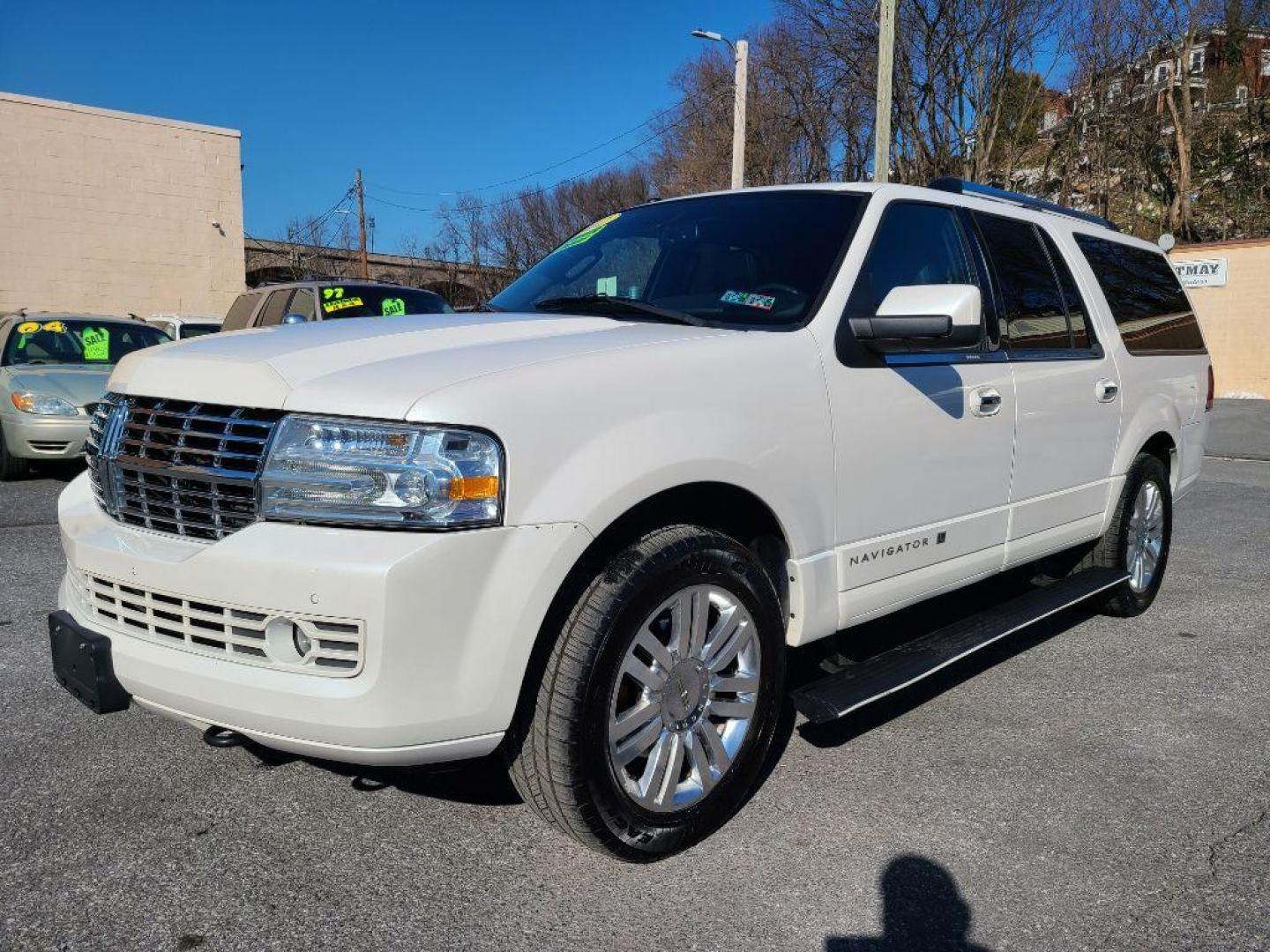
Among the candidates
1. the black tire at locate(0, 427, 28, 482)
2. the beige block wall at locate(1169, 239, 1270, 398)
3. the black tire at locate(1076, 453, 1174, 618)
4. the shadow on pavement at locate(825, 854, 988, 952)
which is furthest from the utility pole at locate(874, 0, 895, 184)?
the shadow on pavement at locate(825, 854, 988, 952)

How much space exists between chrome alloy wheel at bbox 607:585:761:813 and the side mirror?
963mm

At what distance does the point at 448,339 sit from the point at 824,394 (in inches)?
43.3

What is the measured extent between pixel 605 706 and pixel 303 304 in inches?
374

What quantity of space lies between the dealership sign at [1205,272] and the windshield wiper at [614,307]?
22.0 m

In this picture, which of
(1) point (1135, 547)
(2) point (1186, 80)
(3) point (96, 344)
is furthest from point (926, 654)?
(2) point (1186, 80)

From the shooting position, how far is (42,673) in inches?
155

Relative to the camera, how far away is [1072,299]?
436cm

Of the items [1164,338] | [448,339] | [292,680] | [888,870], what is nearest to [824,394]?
[448,339]

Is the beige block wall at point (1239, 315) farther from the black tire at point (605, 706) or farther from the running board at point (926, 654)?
the black tire at point (605, 706)

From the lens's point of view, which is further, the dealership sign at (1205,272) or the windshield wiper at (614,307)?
the dealership sign at (1205,272)

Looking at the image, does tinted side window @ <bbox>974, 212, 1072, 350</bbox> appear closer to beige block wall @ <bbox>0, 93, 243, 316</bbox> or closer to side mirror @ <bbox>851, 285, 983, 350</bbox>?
side mirror @ <bbox>851, 285, 983, 350</bbox>

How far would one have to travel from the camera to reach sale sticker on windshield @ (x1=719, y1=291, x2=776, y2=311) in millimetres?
3199

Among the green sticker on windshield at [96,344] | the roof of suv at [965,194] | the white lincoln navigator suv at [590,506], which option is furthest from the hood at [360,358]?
the green sticker on windshield at [96,344]

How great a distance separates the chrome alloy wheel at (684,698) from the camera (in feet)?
8.40
